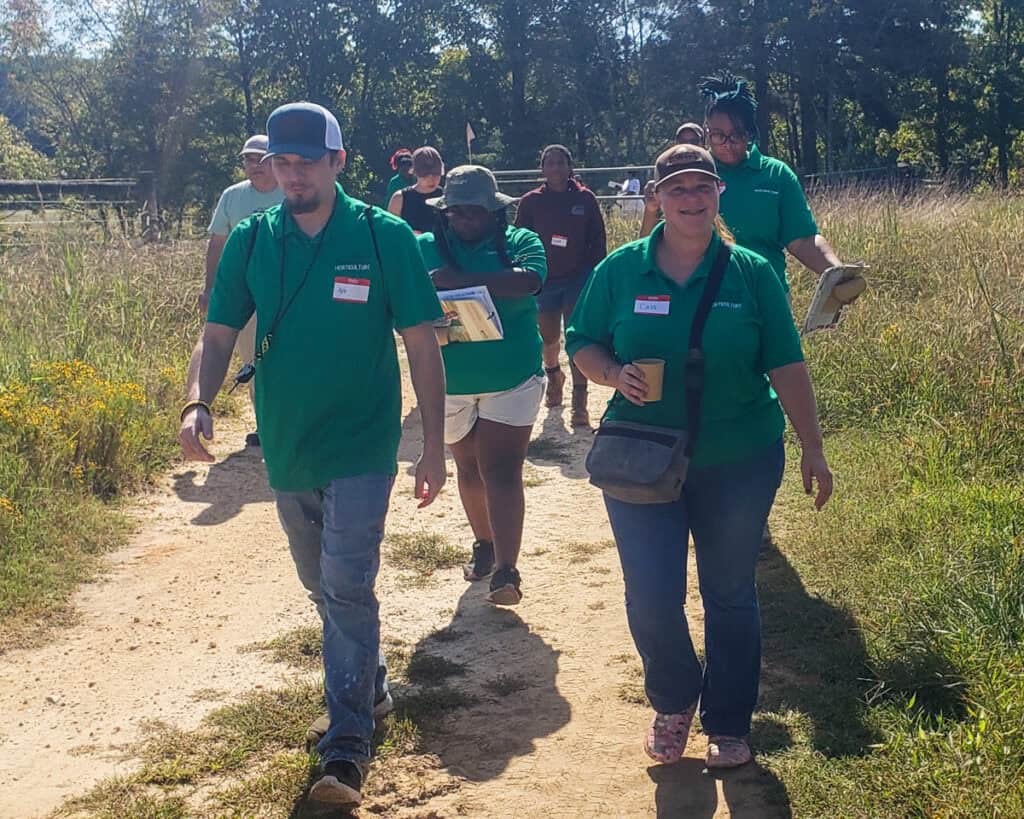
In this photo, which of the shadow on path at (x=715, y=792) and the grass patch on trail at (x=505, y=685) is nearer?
the shadow on path at (x=715, y=792)

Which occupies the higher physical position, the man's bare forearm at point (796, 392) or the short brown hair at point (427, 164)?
the short brown hair at point (427, 164)

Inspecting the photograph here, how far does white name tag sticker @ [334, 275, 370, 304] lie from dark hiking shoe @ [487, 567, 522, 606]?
202 cm

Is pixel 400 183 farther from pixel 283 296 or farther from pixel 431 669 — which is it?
pixel 283 296

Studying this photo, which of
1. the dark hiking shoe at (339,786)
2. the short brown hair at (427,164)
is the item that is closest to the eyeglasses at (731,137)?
the dark hiking shoe at (339,786)

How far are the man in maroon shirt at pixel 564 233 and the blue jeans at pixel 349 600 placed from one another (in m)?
5.12

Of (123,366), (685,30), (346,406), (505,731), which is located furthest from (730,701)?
(685,30)

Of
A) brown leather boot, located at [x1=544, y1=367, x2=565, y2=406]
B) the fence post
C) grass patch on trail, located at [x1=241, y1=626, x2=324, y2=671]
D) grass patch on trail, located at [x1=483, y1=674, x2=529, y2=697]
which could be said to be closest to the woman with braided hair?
grass patch on trail, located at [x1=483, y1=674, x2=529, y2=697]

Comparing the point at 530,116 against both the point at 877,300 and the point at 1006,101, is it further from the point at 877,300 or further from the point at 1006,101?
the point at 877,300

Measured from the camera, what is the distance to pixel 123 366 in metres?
8.97

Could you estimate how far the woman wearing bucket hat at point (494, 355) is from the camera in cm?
520

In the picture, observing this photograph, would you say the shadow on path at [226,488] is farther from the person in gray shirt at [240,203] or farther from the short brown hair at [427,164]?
the short brown hair at [427,164]

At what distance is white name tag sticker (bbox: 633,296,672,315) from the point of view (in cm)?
349

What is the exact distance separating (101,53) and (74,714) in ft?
118

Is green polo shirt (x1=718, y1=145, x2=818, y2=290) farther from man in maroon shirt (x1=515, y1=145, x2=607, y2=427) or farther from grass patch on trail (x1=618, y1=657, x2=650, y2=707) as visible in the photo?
man in maroon shirt (x1=515, y1=145, x2=607, y2=427)
